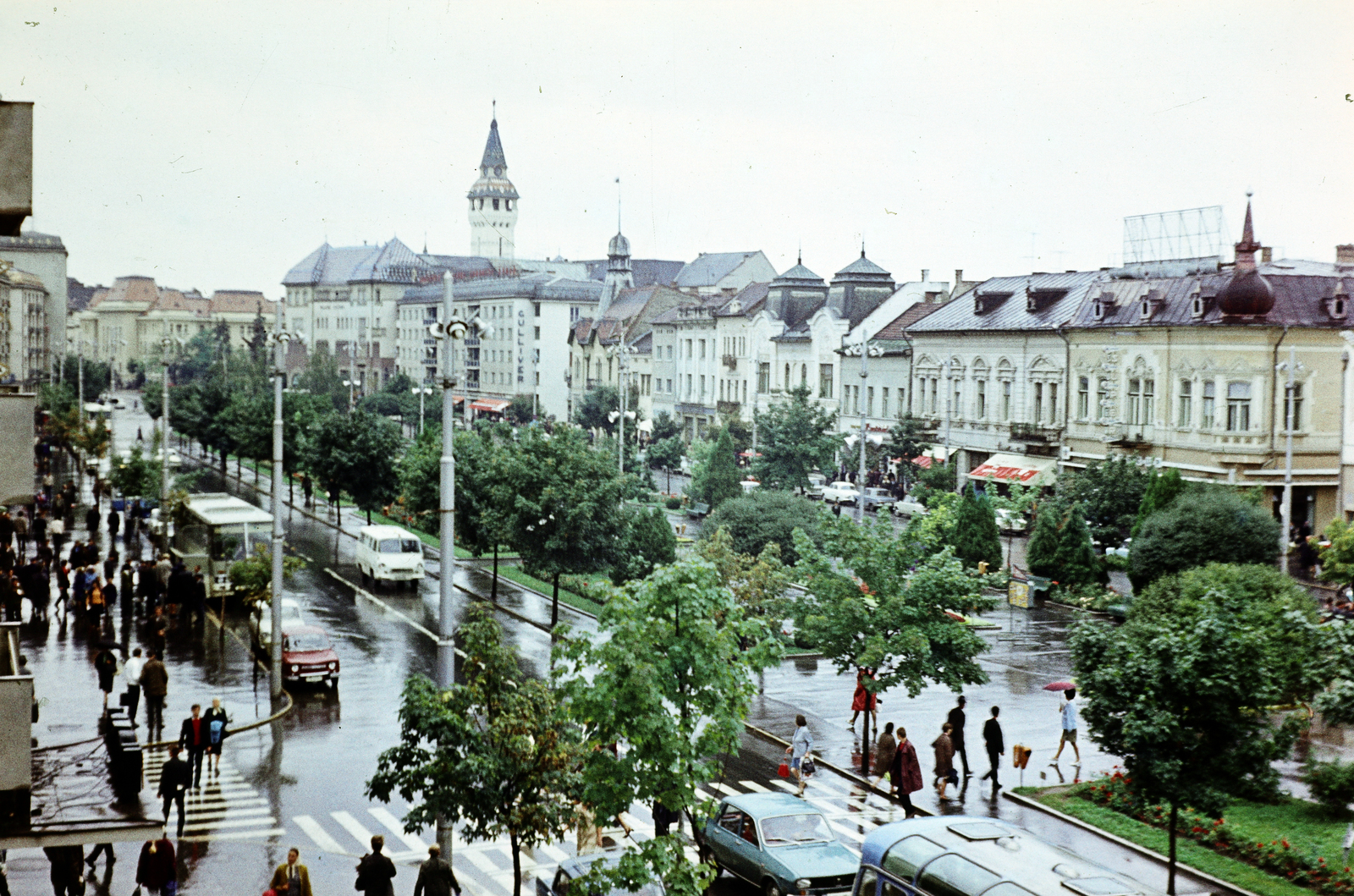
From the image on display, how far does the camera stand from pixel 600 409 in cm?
10731

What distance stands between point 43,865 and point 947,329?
198 ft

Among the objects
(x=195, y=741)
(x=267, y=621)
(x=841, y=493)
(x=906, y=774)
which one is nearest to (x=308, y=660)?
(x=267, y=621)

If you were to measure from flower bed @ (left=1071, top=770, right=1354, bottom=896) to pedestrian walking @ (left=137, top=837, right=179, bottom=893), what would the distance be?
12650 millimetres

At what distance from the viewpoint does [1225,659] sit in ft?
58.4

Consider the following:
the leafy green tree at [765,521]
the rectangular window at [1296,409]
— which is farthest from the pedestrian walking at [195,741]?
the rectangular window at [1296,409]

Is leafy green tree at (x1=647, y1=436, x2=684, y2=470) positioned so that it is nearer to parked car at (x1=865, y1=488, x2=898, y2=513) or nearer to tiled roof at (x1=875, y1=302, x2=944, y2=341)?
tiled roof at (x1=875, y1=302, x2=944, y2=341)

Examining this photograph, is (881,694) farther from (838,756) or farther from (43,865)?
(43,865)

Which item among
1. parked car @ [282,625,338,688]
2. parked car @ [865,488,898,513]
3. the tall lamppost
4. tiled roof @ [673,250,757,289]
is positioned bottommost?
parked car @ [282,625,338,688]

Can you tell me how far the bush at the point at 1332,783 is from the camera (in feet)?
65.3

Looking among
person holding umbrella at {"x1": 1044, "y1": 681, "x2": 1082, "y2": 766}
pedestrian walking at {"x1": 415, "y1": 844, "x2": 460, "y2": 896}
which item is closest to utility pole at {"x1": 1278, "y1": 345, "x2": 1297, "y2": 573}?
person holding umbrella at {"x1": 1044, "y1": 681, "x2": 1082, "y2": 766}

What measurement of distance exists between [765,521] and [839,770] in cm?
1635

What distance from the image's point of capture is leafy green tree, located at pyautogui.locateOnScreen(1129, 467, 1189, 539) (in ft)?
145

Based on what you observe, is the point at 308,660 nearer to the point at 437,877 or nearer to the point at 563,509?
the point at 563,509

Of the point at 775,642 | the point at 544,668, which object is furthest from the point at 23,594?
the point at 775,642
